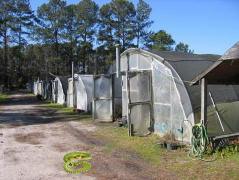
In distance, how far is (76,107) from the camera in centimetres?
2553

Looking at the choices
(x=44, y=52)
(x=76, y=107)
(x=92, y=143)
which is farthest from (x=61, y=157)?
(x=44, y=52)

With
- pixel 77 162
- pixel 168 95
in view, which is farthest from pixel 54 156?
pixel 168 95

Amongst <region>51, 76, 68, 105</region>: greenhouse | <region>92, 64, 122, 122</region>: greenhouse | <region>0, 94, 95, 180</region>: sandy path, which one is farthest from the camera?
<region>51, 76, 68, 105</region>: greenhouse

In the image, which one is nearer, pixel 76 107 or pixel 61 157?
pixel 61 157

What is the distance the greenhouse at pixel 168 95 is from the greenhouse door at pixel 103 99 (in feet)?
12.3

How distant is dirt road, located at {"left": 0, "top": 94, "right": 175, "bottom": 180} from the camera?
8305 millimetres

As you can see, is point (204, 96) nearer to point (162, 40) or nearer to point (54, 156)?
point (54, 156)

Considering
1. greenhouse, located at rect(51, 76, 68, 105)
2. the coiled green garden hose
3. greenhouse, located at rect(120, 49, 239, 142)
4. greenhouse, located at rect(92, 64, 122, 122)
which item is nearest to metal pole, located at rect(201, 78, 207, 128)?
the coiled green garden hose

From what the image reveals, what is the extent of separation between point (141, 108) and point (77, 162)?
15.8 feet

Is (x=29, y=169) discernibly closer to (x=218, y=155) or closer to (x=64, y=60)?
(x=218, y=155)

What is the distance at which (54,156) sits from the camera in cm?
1033

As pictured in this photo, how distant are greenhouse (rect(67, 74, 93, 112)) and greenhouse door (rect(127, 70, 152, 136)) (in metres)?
9.05

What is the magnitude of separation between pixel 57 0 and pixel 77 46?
821 centimetres

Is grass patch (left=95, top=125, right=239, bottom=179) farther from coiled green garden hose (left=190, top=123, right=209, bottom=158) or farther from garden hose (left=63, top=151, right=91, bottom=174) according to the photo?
garden hose (left=63, top=151, right=91, bottom=174)
